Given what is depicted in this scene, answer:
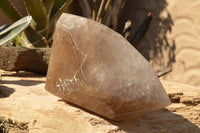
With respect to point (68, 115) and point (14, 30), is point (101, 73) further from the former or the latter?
point (14, 30)

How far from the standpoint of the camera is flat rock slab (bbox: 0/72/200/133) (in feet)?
3.72

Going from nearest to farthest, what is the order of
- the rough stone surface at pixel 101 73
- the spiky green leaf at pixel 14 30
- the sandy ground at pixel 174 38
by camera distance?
the rough stone surface at pixel 101 73 < the spiky green leaf at pixel 14 30 < the sandy ground at pixel 174 38

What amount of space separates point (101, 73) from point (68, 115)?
230 mm

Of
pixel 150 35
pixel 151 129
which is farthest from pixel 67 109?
pixel 150 35

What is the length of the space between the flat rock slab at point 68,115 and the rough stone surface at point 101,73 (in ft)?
0.16

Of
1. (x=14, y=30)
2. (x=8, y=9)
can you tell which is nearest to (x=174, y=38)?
(x=8, y=9)

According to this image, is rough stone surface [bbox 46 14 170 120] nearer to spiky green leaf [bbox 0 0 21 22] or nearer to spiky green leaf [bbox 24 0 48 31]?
spiky green leaf [bbox 24 0 48 31]

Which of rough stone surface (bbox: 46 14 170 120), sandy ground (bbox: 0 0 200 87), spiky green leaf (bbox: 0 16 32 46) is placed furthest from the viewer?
sandy ground (bbox: 0 0 200 87)

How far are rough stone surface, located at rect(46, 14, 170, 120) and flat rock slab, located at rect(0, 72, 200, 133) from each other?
0.05m

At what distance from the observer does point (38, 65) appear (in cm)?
188

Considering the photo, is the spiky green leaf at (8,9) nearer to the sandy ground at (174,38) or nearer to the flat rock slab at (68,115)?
the flat rock slab at (68,115)

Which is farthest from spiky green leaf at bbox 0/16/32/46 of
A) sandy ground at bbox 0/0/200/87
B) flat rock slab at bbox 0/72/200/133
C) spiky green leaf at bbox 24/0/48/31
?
sandy ground at bbox 0/0/200/87

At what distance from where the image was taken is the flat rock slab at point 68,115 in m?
1.13

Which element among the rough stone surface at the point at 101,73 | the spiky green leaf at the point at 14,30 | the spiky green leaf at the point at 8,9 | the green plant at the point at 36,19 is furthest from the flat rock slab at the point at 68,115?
the spiky green leaf at the point at 8,9
